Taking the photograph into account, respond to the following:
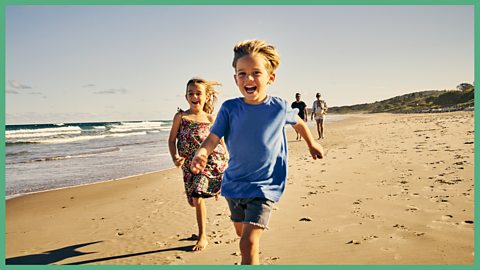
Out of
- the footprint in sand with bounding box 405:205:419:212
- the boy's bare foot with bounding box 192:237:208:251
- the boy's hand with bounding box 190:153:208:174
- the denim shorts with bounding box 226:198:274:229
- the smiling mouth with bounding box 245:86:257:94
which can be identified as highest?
the smiling mouth with bounding box 245:86:257:94

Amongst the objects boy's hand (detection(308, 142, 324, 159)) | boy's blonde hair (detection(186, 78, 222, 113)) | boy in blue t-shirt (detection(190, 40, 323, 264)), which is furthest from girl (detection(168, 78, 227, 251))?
boy's hand (detection(308, 142, 324, 159))

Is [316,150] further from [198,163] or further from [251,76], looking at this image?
[198,163]

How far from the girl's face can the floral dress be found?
204 mm

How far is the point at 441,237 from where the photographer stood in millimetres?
3953

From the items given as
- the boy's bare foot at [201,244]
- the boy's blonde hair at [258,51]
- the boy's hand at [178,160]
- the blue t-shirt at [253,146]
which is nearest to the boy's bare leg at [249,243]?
the blue t-shirt at [253,146]

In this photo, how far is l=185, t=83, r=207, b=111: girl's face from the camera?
4648mm

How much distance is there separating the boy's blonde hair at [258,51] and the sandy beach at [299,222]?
1.91 metres

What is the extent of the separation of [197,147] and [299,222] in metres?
1.57

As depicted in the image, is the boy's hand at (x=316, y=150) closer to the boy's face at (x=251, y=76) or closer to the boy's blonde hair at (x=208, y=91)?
the boy's face at (x=251, y=76)

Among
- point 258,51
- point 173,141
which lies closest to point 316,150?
point 258,51

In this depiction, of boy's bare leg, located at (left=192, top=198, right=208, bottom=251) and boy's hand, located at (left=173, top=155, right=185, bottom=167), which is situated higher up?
boy's hand, located at (left=173, top=155, right=185, bottom=167)

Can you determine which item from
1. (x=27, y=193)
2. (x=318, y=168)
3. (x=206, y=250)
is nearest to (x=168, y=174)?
(x=27, y=193)

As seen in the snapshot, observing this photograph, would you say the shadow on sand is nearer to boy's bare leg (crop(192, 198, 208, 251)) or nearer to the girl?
boy's bare leg (crop(192, 198, 208, 251))

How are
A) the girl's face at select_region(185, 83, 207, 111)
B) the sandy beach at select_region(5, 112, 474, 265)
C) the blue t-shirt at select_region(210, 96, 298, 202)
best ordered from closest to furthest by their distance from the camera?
the blue t-shirt at select_region(210, 96, 298, 202), the sandy beach at select_region(5, 112, 474, 265), the girl's face at select_region(185, 83, 207, 111)
